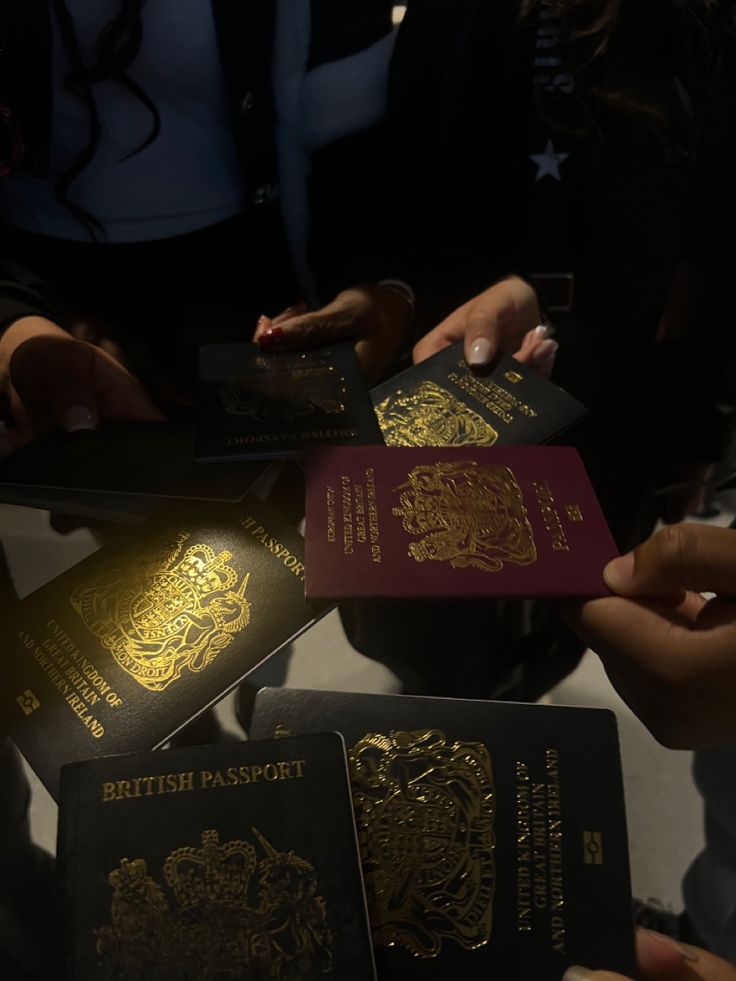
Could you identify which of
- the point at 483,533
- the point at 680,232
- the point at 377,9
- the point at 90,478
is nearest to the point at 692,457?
the point at 680,232

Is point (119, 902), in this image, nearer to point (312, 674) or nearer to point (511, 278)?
point (312, 674)

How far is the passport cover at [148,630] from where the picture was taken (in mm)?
587

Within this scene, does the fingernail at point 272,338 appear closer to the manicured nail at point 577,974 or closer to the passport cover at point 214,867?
the passport cover at point 214,867

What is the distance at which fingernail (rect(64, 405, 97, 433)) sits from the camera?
31.1 inches

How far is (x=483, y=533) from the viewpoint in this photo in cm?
66

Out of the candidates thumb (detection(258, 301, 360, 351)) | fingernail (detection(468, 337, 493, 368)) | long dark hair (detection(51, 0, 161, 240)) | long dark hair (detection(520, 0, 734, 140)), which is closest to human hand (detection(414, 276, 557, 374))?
fingernail (detection(468, 337, 493, 368))

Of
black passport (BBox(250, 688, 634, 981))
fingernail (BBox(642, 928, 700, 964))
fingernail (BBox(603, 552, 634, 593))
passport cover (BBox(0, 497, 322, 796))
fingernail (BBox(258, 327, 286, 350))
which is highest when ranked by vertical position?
fingernail (BBox(258, 327, 286, 350))

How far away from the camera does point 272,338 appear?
0.91m

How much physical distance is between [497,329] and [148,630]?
1.99 ft

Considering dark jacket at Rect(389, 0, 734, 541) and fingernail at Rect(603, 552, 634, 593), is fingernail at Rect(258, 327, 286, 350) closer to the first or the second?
dark jacket at Rect(389, 0, 734, 541)

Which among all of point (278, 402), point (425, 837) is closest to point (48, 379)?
point (278, 402)

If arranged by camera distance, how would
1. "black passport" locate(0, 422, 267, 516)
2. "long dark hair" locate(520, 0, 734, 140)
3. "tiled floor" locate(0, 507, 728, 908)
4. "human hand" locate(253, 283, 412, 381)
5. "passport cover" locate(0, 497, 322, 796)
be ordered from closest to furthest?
"passport cover" locate(0, 497, 322, 796) < "black passport" locate(0, 422, 267, 516) < "long dark hair" locate(520, 0, 734, 140) < "human hand" locate(253, 283, 412, 381) < "tiled floor" locate(0, 507, 728, 908)

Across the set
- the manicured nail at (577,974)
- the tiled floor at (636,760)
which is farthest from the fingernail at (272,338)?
the manicured nail at (577,974)

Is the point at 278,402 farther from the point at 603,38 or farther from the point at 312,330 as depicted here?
the point at 603,38
